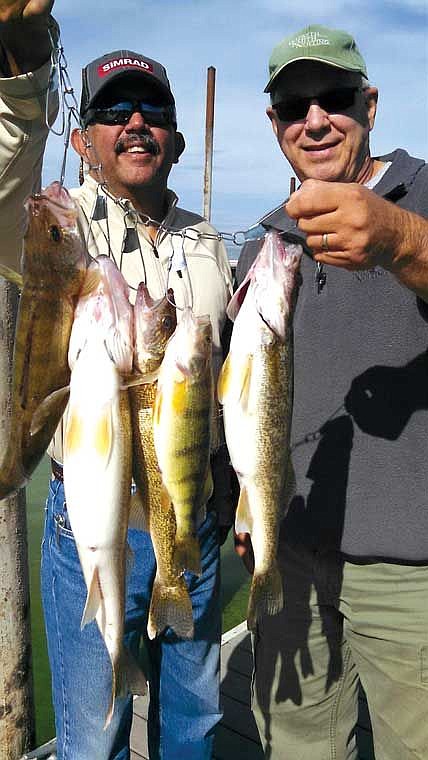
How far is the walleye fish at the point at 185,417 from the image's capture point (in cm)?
214

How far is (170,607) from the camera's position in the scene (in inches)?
92.4

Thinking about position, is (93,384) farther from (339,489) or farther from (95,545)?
(339,489)

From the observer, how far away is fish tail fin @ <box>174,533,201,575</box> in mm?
2281

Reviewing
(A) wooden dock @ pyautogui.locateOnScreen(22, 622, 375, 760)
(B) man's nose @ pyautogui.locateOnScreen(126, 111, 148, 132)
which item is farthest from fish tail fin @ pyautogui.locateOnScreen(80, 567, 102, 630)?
(A) wooden dock @ pyautogui.locateOnScreen(22, 622, 375, 760)

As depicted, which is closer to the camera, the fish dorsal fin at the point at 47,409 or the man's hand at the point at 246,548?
the fish dorsal fin at the point at 47,409

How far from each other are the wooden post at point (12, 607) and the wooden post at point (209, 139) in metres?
13.8

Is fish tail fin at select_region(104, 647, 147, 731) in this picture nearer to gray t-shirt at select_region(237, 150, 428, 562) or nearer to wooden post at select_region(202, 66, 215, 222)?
gray t-shirt at select_region(237, 150, 428, 562)

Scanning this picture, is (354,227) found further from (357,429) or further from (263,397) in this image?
(357,429)

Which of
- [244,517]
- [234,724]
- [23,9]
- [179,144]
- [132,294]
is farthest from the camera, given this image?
[234,724]

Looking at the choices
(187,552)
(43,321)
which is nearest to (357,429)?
(187,552)

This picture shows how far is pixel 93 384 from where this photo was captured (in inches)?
80.5

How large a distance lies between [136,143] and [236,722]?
3.44 meters

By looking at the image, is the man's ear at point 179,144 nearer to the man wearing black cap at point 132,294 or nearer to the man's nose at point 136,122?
the man wearing black cap at point 132,294

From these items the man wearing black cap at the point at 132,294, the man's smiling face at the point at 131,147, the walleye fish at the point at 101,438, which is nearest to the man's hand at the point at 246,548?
the man wearing black cap at the point at 132,294
